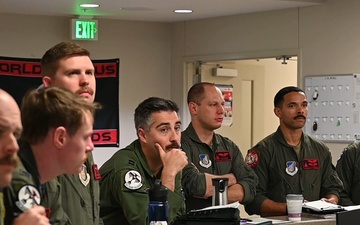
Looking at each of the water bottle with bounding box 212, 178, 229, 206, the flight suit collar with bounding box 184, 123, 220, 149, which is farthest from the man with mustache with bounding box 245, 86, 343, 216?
the water bottle with bounding box 212, 178, 229, 206

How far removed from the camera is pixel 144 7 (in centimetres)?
698

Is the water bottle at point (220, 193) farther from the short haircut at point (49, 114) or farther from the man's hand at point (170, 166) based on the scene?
the short haircut at point (49, 114)

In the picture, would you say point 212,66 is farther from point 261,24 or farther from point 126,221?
point 126,221

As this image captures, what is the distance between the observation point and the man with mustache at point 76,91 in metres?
2.95

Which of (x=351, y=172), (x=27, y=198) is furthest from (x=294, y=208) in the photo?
(x=27, y=198)

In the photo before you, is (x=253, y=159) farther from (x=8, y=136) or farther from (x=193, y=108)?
(x=8, y=136)

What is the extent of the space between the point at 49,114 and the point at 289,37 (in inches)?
206

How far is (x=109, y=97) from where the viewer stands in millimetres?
7883

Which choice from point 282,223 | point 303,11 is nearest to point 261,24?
point 303,11

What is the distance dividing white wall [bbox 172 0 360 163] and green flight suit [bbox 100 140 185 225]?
3544mm

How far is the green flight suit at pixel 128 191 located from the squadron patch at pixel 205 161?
3.55 ft

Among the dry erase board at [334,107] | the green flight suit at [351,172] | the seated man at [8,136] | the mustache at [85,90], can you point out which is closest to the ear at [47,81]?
the mustache at [85,90]

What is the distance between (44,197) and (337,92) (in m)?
4.78

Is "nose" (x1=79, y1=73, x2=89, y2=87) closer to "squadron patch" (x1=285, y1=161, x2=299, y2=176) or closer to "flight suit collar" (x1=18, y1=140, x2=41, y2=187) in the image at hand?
"flight suit collar" (x1=18, y1=140, x2=41, y2=187)
